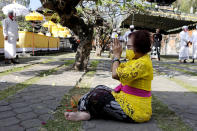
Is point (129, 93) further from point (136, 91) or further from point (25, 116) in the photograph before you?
point (25, 116)

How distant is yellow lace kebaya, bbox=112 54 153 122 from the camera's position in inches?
89.6

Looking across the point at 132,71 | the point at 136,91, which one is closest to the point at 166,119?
the point at 136,91

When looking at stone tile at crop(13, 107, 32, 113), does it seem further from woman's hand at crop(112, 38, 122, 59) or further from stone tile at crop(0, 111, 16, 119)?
woman's hand at crop(112, 38, 122, 59)

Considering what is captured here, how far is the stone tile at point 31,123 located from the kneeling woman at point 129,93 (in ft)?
1.12

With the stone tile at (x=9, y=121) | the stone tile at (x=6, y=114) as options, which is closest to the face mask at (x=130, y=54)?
the stone tile at (x=9, y=121)

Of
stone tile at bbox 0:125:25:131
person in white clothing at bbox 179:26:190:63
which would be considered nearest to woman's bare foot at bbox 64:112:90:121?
stone tile at bbox 0:125:25:131

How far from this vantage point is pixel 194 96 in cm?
399

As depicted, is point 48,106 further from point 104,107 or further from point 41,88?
point 41,88

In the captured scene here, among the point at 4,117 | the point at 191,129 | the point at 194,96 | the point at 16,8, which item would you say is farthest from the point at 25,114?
the point at 16,8

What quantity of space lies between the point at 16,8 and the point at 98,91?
14.5 meters

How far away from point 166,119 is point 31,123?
5.51 ft

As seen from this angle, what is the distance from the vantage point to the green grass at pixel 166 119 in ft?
7.82

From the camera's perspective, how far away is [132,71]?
2256 mm

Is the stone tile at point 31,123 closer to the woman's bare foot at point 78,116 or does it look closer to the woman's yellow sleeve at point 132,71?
the woman's bare foot at point 78,116
